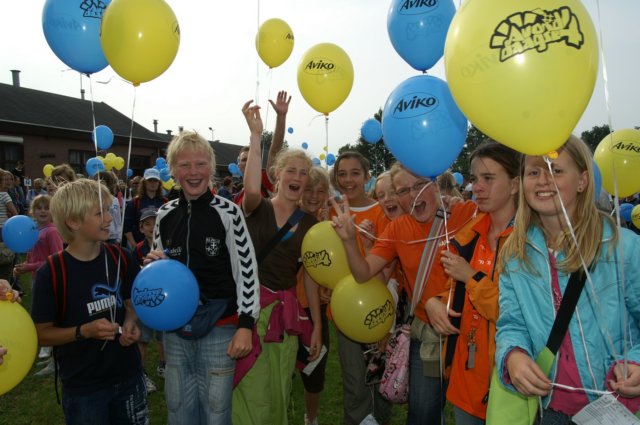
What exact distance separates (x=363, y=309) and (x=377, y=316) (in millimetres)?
119

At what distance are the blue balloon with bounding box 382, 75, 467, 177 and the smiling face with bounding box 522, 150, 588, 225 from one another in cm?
62

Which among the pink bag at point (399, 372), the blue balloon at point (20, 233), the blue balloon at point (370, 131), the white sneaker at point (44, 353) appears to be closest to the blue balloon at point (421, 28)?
the pink bag at point (399, 372)

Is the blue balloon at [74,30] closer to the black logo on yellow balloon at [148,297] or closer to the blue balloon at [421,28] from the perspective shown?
the black logo on yellow balloon at [148,297]

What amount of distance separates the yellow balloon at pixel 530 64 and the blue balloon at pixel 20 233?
5185 mm

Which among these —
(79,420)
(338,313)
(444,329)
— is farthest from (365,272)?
(79,420)

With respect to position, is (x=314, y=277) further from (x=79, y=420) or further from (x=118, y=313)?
(x=79, y=420)

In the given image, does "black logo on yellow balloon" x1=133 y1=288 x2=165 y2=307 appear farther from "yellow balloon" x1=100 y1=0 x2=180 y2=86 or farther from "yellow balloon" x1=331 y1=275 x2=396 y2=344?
"yellow balloon" x1=100 y1=0 x2=180 y2=86

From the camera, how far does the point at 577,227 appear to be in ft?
5.44

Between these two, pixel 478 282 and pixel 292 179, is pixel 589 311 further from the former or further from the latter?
pixel 292 179

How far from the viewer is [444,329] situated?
215 cm

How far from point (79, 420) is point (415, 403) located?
189 cm

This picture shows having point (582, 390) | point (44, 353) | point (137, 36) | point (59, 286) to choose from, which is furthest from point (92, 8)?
point (44, 353)

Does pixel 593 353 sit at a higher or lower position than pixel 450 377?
higher

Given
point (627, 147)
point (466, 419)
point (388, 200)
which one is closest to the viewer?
point (466, 419)
